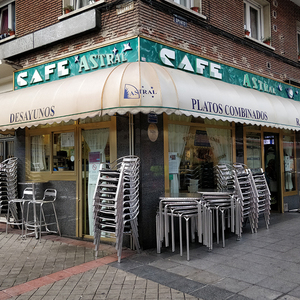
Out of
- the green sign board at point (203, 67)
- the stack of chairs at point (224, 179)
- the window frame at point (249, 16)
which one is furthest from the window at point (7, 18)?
the stack of chairs at point (224, 179)

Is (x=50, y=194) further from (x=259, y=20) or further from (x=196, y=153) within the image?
(x=259, y=20)

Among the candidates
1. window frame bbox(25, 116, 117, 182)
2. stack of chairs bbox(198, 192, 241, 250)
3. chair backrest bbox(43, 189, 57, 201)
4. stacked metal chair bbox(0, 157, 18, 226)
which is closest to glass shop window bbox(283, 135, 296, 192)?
stack of chairs bbox(198, 192, 241, 250)

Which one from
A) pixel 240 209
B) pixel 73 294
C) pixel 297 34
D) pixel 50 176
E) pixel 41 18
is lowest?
pixel 73 294

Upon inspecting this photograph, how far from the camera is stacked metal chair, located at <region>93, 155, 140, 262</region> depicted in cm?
524

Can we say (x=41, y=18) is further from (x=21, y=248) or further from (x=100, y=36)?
(x=21, y=248)

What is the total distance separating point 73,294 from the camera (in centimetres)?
407

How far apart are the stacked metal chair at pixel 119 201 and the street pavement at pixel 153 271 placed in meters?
0.48

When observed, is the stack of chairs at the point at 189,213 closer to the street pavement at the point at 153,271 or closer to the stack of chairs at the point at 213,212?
the stack of chairs at the point at 213,212

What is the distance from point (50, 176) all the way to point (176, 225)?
10.1 feet

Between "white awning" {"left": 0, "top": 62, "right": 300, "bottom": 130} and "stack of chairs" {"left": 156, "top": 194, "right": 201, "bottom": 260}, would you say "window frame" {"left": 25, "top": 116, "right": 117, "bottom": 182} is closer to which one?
"white awning" {"left": 0, "top": 62, "right": 300, "bottom": 130}

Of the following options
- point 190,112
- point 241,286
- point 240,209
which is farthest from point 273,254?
point 190,112

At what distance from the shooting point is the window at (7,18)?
367 inches

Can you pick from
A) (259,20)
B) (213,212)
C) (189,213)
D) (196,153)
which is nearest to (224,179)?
(196,153)

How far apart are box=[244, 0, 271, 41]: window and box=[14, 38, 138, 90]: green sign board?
514cm
